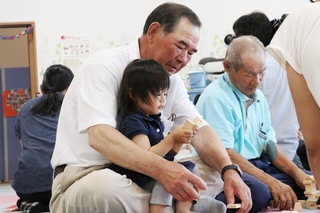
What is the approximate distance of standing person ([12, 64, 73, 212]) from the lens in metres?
3.93

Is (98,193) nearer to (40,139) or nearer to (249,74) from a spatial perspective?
(249,74)

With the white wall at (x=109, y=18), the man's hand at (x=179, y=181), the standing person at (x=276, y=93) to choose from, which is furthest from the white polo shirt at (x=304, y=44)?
the white wall at (x=109, y=18)

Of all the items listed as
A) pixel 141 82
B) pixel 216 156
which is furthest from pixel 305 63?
pixel 216 156

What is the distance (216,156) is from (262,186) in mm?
713

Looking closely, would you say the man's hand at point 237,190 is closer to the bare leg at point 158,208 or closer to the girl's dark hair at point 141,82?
the bare leg at point 158,208

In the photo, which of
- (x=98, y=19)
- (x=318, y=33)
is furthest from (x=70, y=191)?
(x=98, y=19)

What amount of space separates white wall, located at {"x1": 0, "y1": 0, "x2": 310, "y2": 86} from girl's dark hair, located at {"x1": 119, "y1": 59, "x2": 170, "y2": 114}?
518 cm

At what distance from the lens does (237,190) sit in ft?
6.73

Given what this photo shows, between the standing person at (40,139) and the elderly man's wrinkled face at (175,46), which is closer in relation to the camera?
the elderly man's wrinkled face at (175,46)

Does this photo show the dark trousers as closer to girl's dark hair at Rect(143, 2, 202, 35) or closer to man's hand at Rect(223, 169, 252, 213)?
man's hand at Rect(223, 169, 252, 213)

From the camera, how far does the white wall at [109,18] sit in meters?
7.25

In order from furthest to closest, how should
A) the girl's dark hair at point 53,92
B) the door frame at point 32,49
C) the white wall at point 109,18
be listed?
the door frame at point 32,49, the white wall at point 109,18, the girl's dark hair at point 53,92

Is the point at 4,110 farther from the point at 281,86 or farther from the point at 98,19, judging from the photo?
the point at 281,86

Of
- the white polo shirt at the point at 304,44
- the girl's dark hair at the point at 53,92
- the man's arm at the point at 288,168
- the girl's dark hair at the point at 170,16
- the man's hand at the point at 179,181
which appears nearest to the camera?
the white polo shirt at the point at 304,44
